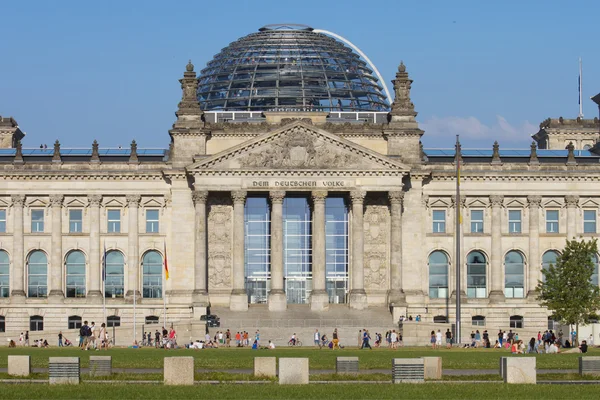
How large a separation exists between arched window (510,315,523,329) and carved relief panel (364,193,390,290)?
10811 mm

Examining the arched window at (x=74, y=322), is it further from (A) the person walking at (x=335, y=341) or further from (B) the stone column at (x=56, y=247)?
(A) the person walking at (x=335, y=341)

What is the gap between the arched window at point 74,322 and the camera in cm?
12950

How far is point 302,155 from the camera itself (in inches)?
5034

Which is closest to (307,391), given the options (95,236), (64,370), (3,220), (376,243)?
(64,370)

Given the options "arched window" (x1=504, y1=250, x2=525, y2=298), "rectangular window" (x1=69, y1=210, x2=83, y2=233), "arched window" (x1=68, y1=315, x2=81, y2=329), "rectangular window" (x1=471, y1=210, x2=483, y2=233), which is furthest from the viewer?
"arched window" (x1=504, y1=250, x2=525, y2=298)

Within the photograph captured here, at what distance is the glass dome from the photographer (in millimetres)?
139250

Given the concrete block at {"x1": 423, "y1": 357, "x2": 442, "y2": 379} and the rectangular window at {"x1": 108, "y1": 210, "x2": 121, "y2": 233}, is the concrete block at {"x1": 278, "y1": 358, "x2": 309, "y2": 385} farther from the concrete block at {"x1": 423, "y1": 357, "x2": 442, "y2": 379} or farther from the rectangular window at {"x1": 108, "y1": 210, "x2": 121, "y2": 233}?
the rectangular window at {"x1": 108, "y1": 210, "x2": 121, "y2": 233}

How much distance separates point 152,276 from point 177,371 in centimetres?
6800

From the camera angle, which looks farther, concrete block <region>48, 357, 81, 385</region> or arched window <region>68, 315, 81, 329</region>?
arched window <region>68, 315, 81, 329</region>

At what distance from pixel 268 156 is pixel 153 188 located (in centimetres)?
1041

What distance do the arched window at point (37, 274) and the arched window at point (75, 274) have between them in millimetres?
1870

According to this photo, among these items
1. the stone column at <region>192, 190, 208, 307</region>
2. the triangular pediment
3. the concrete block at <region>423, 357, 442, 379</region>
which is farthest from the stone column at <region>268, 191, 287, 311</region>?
the concrete block at <region>423, 357, 442, 379</region>

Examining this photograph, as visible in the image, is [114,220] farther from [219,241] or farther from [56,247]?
[219,241]

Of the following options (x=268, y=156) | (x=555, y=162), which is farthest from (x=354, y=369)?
(x=555, y=162)
